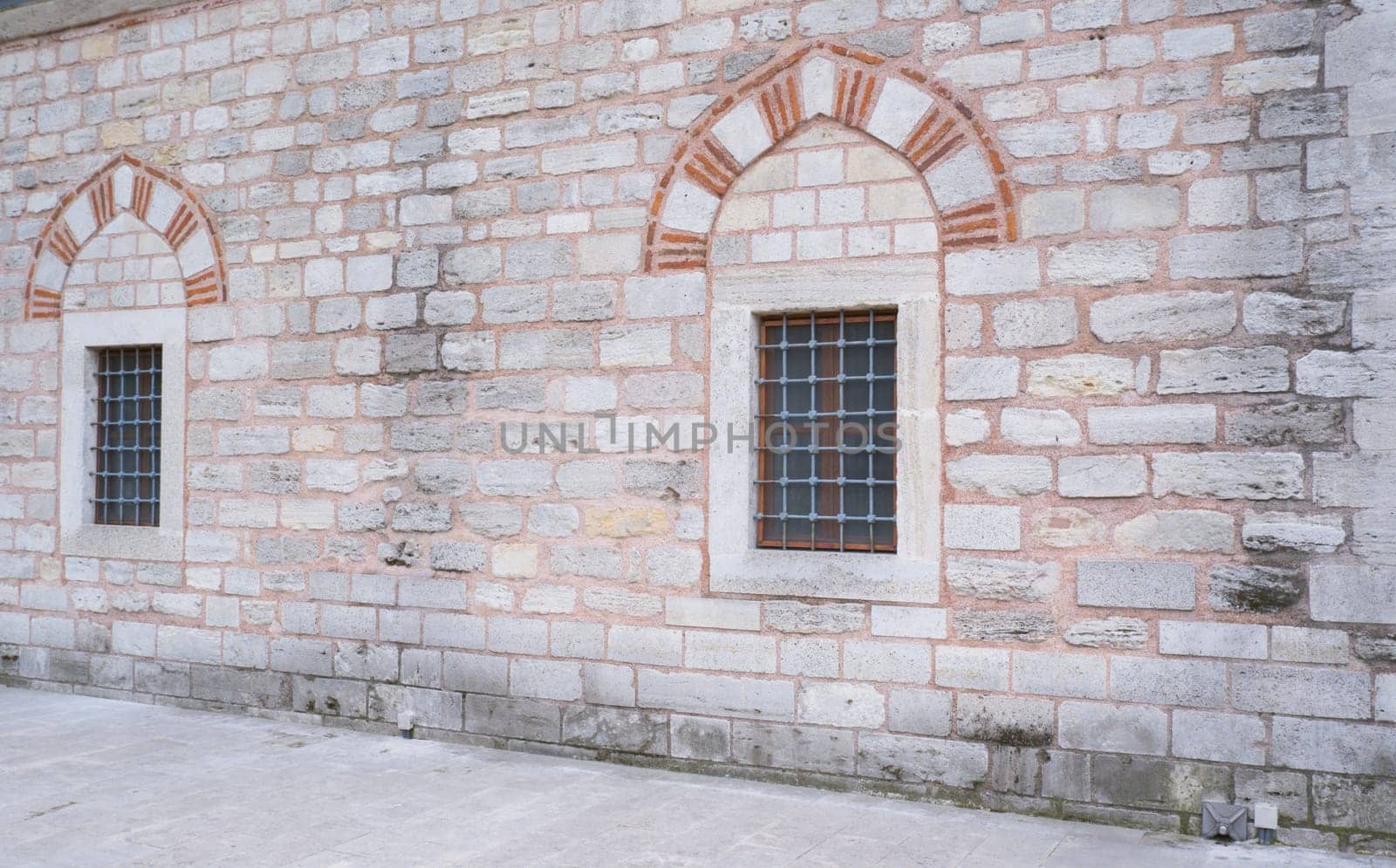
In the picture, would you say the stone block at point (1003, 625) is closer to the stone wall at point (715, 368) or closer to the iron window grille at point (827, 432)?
the stone wall at point (715, 368)

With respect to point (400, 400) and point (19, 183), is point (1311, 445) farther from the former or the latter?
point (19, 183)

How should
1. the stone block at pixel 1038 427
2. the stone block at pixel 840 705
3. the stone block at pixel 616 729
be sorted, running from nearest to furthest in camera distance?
the stone block at pixel 1038 427, the stone block at pixel 840 705, the stone block at pixel 616 729

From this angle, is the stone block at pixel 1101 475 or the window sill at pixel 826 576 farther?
the window sill at pixel 826 576

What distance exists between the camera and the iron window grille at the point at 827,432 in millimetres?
4539

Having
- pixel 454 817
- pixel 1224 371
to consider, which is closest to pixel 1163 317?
pixel 1224 371

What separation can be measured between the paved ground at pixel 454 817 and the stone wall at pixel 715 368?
0.73 feet

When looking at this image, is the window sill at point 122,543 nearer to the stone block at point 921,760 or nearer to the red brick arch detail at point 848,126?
the red brick arch detail at point 848,126

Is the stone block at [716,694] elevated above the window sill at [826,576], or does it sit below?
below

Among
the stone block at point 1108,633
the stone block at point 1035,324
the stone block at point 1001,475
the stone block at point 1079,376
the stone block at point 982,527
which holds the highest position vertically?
the stone block at point 1035,324

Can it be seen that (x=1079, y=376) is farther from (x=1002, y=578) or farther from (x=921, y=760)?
(x=921, y=760)

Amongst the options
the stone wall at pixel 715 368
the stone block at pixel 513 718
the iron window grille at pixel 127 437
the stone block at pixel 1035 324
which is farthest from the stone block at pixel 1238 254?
the iron window grille at pixel 127 437

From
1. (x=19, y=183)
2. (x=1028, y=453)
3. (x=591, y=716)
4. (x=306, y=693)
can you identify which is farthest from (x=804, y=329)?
(x=19, y=183)

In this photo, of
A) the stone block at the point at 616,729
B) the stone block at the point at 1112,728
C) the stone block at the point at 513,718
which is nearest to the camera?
the stone block at the point at 1112,728

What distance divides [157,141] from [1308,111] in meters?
5.50
